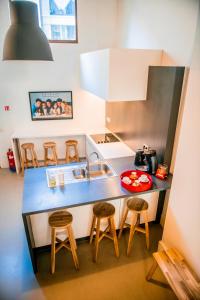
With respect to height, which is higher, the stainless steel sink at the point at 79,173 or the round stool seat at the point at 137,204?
the stainless steel sink at the point at 79,173

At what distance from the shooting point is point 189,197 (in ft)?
6.15

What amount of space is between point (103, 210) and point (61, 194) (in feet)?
1.84

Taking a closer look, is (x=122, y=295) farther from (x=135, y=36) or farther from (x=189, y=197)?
(x=135, y=36)

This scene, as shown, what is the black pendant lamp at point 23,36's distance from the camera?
82.7 inches

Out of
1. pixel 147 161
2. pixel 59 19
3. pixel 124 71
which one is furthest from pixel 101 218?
pixel 59 19

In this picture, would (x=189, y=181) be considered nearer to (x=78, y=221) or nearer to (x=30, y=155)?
(x=78, y=221)

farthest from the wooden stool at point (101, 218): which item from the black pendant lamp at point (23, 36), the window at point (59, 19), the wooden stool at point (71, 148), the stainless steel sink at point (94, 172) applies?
the window at point (59, 19)

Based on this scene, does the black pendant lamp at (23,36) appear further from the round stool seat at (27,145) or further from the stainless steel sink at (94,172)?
the round stool seat at (27,145)

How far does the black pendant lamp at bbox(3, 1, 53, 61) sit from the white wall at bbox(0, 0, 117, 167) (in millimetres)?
1932

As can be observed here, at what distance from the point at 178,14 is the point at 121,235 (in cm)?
289

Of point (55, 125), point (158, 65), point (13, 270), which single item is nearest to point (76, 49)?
point (55, 125)

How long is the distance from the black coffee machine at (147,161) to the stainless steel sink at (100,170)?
0.43m

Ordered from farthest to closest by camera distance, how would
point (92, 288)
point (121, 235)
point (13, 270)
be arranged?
point (121, 235) → point (13, 270) → point (92, 288)

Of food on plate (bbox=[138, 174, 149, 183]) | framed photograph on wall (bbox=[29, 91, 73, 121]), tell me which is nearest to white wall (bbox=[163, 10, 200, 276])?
food on plate (bbox=[138, 174, 149, 183])
